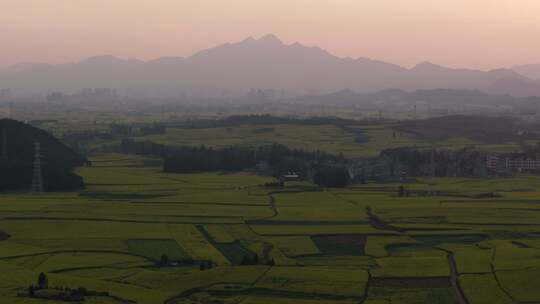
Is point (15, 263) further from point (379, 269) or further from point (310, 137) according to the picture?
point (310, 137)

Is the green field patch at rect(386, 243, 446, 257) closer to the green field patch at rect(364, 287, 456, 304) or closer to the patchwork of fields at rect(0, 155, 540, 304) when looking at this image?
the patchwork of fields at rect(0, 155, 540, 304)

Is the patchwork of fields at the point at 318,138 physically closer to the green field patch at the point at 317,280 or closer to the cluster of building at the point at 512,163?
the cluster of building at the point at 512,163

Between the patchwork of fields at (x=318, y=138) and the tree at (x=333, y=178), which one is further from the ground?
the patchwork of fields at (x=318, y=138)

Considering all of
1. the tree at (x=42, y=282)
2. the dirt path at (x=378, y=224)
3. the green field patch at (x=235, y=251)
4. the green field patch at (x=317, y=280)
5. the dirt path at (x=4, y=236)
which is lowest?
the dirt path at (x=4, y=236)

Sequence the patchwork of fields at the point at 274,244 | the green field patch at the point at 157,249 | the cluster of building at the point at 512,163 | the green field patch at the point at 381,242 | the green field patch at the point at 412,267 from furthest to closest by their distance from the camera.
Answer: the cluster of building at the point at 512,163 → the green field patch at the point at 381,242 → the green field patch at the point at 157,249 → the green field patch at the point at 412,267 → the patchwork of fields at the point at 274,244

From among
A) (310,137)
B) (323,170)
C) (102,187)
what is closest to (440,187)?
(323,170)

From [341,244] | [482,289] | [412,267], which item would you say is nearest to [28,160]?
[341,244]

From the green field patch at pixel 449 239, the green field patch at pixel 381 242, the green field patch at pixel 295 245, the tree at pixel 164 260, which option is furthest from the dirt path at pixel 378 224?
the tree at pixel 164 260
